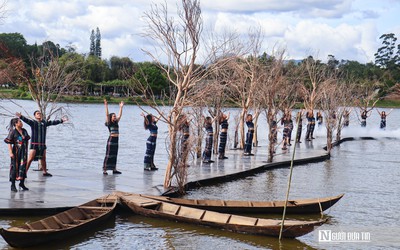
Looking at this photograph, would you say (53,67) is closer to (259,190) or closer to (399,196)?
(259,190)

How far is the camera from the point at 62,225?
14148mm

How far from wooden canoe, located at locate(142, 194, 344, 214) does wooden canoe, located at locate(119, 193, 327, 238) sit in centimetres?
66

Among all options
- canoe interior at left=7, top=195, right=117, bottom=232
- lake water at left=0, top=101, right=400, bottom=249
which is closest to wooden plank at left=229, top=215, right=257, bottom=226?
lake water at left=0, top=101, right=400, bottom=249

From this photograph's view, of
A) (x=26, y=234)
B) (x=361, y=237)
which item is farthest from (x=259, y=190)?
(x=26, y=234)

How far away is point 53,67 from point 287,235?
13712mm

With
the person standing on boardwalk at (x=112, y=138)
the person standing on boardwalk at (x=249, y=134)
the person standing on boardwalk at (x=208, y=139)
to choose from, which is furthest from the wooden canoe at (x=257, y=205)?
the person standing on boardwalk at (x=249, y=134)

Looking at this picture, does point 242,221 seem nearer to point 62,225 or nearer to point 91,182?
point 62,225

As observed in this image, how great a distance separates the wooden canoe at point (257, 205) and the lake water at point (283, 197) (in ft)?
1.09

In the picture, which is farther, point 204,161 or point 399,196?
point 204,161

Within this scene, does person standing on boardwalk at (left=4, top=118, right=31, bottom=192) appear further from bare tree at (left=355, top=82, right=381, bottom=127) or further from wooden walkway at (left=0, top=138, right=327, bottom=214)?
bare tree at (left=355, top=82, right=381, bottom=127)

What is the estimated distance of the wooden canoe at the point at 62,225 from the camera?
12703 millimetres

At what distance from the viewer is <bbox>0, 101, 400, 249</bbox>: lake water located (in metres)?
14.7

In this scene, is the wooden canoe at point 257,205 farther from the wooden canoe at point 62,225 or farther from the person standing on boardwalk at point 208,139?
the person standing on boardwalk at point 208,139

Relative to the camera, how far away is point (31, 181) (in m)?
19.2
